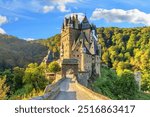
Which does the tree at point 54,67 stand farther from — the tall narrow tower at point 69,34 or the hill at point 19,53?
the hill at point 19,53

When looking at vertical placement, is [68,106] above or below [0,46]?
below

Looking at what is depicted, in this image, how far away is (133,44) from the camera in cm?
5141

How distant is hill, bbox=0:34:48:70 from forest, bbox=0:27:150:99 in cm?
32

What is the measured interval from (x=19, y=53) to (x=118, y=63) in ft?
53.8

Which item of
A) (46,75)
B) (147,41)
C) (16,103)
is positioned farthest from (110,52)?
(16,103)

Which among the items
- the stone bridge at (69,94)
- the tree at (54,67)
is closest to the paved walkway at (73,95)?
the stone bridge at (69,94)

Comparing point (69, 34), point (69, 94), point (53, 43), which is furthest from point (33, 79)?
point (53, 43)

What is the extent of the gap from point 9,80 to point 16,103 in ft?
57.5

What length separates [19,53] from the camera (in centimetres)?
3372

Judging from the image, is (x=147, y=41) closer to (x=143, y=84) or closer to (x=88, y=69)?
(x=143, y=84)

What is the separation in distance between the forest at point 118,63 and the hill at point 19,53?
1.06 feet

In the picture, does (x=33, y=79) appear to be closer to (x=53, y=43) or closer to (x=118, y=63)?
(x=53, y=43)

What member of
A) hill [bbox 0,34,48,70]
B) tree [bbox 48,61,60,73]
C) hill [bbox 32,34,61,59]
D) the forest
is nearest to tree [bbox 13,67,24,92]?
the forest

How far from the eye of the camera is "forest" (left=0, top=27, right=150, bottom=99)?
24.8m
